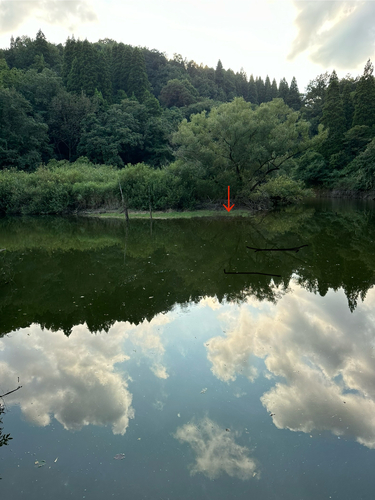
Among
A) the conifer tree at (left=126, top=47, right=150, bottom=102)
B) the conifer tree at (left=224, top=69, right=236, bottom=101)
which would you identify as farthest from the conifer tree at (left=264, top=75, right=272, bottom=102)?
the conifer tree at (left=126, top=47, right=150, bottom=102)

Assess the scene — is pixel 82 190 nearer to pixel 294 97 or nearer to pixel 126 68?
pixel 126 68

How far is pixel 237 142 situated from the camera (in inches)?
917

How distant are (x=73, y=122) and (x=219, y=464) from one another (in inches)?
1920

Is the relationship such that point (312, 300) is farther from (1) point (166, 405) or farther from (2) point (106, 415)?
(2) point (106, 415)

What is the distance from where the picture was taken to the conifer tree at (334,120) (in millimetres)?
42938

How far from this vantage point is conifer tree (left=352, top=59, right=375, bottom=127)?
131 ft

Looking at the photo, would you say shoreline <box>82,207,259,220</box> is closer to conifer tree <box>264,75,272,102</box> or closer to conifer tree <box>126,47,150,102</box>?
conifer tree <box>126,47,150,102</box>

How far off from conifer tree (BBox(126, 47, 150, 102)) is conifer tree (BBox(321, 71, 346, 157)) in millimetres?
31153

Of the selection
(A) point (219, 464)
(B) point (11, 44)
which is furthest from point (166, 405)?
(B) point (11, 44)

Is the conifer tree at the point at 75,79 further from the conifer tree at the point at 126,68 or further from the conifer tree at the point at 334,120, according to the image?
the conifer tree at the point at 334,120

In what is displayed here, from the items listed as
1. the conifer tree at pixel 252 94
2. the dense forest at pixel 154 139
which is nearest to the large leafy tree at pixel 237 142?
the dense forest at pixel 154 139

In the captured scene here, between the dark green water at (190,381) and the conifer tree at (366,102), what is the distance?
1492 inches

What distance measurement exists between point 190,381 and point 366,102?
45.9m

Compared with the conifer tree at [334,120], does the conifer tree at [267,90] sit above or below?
above
